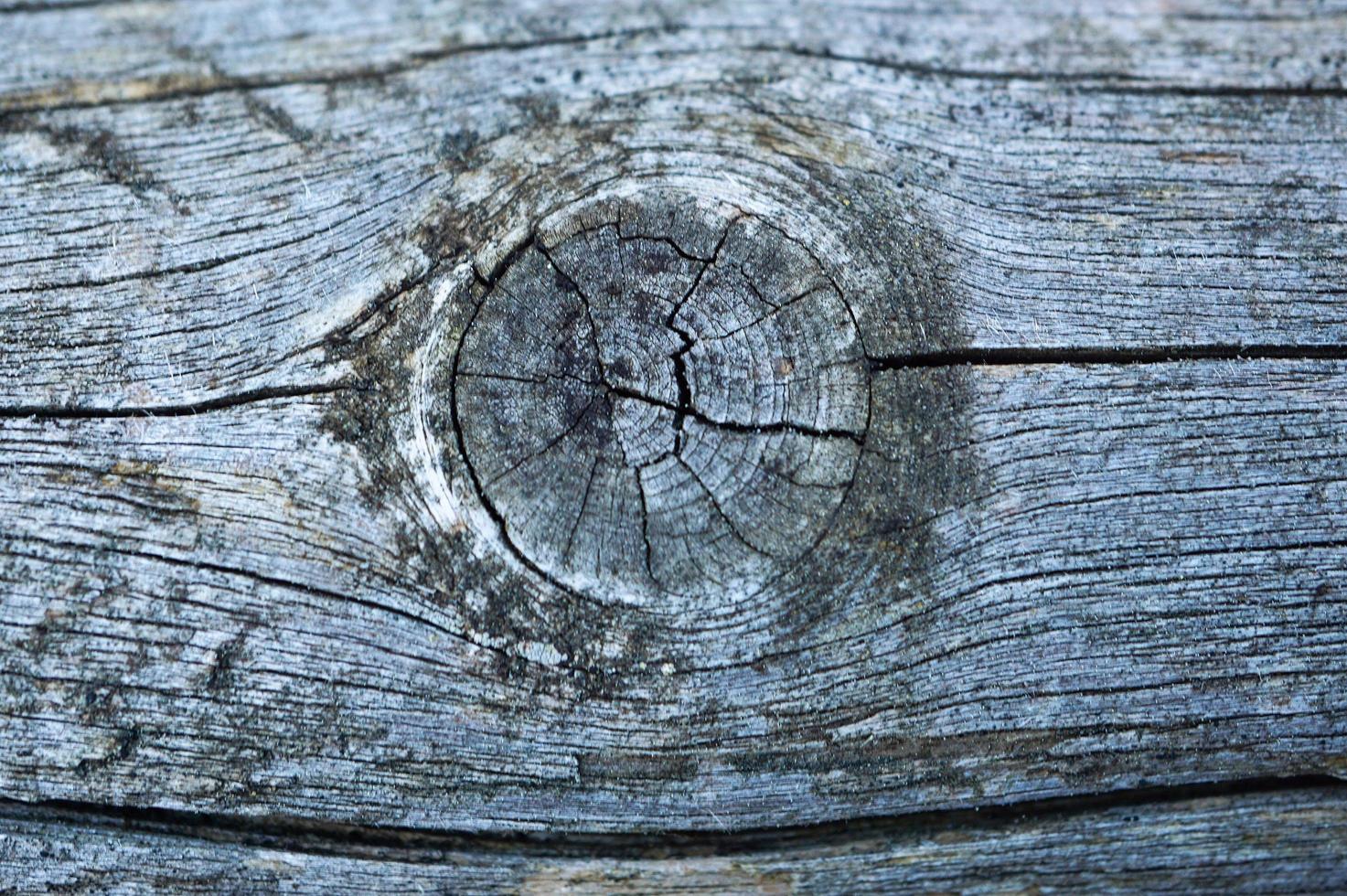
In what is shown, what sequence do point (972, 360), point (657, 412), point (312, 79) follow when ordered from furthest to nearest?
1. point (312, 79)
2. point (972, 360)
3. point (657, 412)

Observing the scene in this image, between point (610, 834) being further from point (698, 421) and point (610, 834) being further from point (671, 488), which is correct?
point (698, 421)

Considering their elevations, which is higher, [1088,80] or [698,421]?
[1088,80]

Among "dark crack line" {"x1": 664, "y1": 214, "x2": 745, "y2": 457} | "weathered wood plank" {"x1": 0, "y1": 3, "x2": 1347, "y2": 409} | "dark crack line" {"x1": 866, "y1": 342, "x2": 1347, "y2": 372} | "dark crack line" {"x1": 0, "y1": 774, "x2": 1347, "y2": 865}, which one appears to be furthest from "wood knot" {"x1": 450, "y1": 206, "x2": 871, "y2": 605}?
"dark crack line" {"x1": 0, "y1": 774, "x2": 1347, "y2": 865}

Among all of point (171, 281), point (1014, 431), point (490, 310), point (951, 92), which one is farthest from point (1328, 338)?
point (171, 281)

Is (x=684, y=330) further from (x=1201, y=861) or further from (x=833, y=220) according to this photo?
(x=1201, y=861)

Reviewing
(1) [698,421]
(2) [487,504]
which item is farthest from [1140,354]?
(2) [487,504]

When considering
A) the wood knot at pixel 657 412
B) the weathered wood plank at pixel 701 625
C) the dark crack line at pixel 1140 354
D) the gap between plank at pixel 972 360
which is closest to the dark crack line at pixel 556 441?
the wood knot at pixel 657 412

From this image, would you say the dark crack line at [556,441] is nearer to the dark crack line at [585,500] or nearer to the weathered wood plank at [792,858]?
the dark crack line at [585,500]

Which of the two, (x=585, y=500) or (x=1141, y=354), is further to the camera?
(x=1141, y=354)
